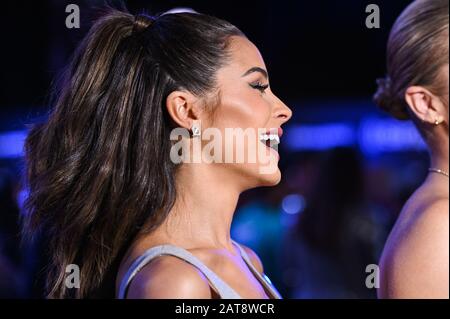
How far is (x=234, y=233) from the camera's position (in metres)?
4.67

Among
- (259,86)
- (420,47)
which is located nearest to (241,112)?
(259,86)

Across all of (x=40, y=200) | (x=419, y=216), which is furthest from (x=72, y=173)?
(x=419, y=216)

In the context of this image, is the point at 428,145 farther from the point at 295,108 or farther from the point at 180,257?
the point at 295,108

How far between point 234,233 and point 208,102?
8.72ft

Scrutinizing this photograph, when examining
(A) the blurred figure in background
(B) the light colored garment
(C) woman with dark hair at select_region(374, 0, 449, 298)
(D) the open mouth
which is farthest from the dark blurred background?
(B) the light colored garment

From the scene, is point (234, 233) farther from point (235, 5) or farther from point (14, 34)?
point (14, 34)

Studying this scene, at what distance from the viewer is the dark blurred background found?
13.3 ft

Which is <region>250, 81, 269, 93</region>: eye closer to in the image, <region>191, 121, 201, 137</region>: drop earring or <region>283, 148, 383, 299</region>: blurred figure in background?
<region>191, 121, 201, 137</region>: drop earring

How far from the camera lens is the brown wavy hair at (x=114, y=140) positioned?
6.73 ft

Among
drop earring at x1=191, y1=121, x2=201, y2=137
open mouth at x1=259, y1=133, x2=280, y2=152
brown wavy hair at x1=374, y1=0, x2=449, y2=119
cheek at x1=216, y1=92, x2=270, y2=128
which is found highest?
brown wavy hair at x1=374, y1=0, x2=449, y2=119

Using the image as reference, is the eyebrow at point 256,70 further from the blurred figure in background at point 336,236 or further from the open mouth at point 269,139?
the blurred figure in background at point 336,236

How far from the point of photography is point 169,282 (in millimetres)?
1724

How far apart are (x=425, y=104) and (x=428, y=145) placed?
0.12 metres

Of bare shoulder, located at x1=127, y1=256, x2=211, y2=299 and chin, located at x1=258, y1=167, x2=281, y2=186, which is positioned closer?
bare shoulder, located at x1=127, y1=256, x2=211, y2=299
